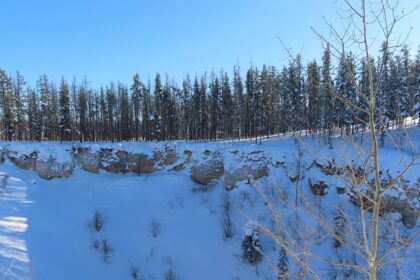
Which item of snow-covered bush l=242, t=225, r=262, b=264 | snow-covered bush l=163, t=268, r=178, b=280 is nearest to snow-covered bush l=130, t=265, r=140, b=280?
snow-covered bush l=163, t=268, r=178, b=280

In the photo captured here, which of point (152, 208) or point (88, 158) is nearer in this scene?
point (152, 208)

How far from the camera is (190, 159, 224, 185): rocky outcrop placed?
34062 mm

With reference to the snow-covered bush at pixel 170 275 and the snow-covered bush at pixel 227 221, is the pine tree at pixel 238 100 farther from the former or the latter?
the snow-covered bush at pixel 170 275

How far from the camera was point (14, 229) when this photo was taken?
24422 mm

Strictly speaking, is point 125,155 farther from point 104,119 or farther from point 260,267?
point 104,119

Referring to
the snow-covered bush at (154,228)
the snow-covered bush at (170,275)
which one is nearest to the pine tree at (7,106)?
the snow-covered bush at (154,228)

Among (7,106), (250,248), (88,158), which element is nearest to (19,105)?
(7,106)

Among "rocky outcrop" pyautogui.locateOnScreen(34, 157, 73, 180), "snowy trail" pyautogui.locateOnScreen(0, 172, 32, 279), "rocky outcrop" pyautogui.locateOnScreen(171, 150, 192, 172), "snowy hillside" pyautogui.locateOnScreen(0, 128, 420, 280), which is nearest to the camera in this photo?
"snowy trail" pyautogui.locateOnScreen(0, 172, 32, 279)

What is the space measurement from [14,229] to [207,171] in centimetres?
1573

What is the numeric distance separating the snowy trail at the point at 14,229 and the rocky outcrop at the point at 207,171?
13156 mm

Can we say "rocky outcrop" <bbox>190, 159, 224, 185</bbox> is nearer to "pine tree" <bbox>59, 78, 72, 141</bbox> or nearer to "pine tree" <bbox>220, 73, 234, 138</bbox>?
"pine tree" <bbox>220, 73, 234, 138</bbox>

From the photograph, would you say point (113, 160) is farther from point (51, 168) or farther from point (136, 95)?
point (136, 95)

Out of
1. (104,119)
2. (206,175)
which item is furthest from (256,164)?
(104,119)

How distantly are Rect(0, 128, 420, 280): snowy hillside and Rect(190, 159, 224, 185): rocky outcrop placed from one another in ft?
0.30
